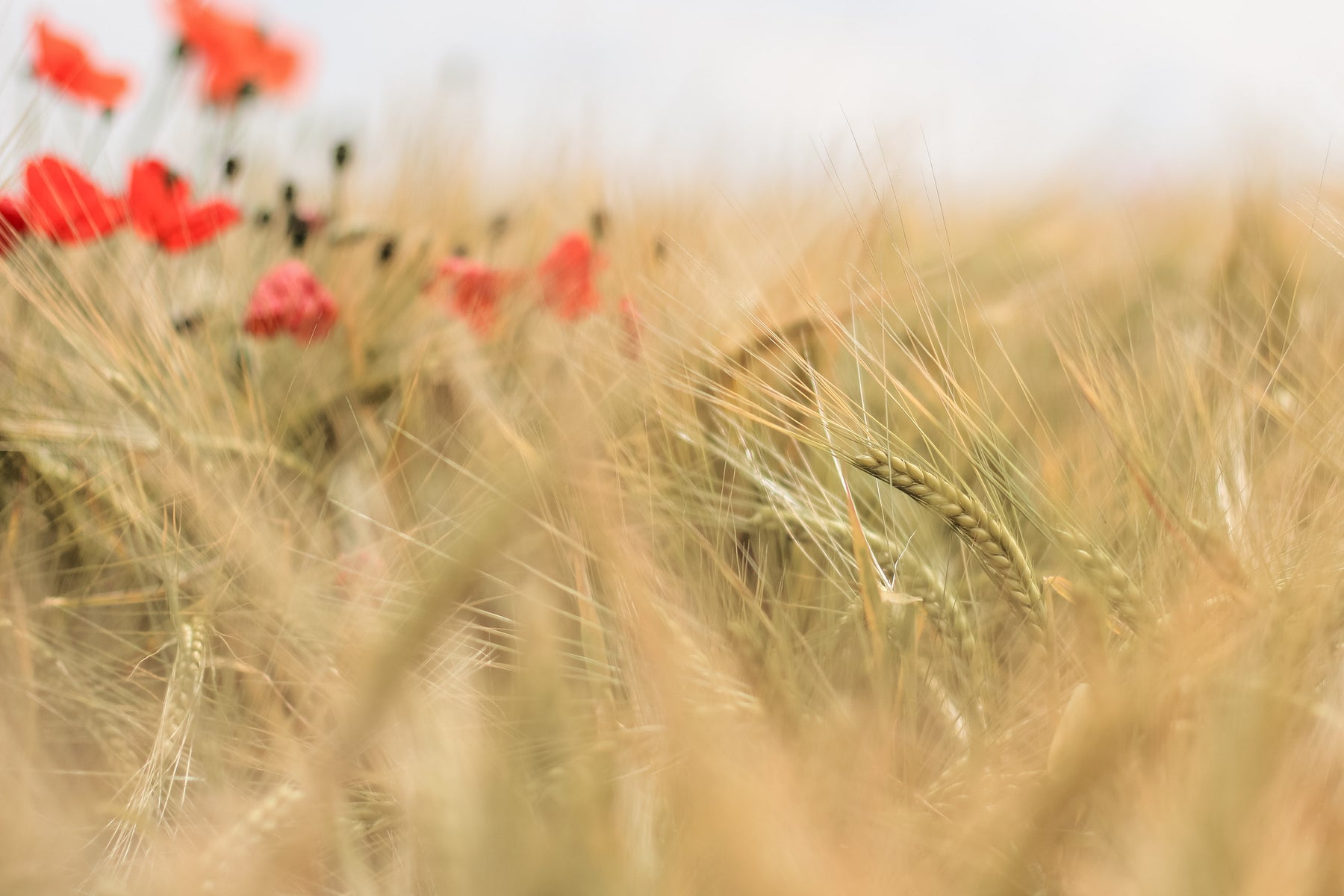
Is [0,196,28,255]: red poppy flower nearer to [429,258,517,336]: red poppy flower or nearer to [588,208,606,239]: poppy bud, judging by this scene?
[429,258,517,336]: red poppy flower

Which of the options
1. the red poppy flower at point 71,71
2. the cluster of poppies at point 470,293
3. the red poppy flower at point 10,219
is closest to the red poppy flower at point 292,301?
the cluster of poppies at point 470,293

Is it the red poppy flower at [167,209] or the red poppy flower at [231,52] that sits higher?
the red poppy flower at [231,52]

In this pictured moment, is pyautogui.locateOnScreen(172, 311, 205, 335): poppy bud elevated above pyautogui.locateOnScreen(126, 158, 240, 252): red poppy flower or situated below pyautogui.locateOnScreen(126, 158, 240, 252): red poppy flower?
below

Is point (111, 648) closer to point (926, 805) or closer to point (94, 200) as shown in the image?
point (94, 200)

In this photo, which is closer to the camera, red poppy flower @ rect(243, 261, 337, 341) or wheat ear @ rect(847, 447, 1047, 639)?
wheat ear @ rect(847, 447, 1047, 639)

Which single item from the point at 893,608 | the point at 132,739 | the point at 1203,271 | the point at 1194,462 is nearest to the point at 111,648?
the point at 132,739

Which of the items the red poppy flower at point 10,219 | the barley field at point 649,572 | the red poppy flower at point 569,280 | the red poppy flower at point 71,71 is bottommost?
the barley field at point 649,572

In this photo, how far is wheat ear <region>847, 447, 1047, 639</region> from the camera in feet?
1.17

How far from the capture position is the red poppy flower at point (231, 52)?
784 millimetres

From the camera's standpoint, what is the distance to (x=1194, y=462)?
0.41m

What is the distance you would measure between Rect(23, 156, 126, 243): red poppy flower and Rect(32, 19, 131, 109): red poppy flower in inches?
7.1

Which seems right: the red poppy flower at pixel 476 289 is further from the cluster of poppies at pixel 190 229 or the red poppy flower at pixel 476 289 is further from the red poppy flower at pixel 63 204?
the red poppy flower at pixel 63 204

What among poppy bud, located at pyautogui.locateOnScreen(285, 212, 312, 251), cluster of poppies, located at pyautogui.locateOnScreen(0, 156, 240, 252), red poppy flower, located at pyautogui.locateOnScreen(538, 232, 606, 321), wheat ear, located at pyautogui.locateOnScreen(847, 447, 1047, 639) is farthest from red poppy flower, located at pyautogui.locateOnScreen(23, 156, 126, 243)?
wheat ear, located at pyautogui.locateOnScreen(847, 447, 1047, 639)

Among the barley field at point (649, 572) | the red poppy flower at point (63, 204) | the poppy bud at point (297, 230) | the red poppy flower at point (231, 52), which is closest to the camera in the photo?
the barley field at point (649, 572)
